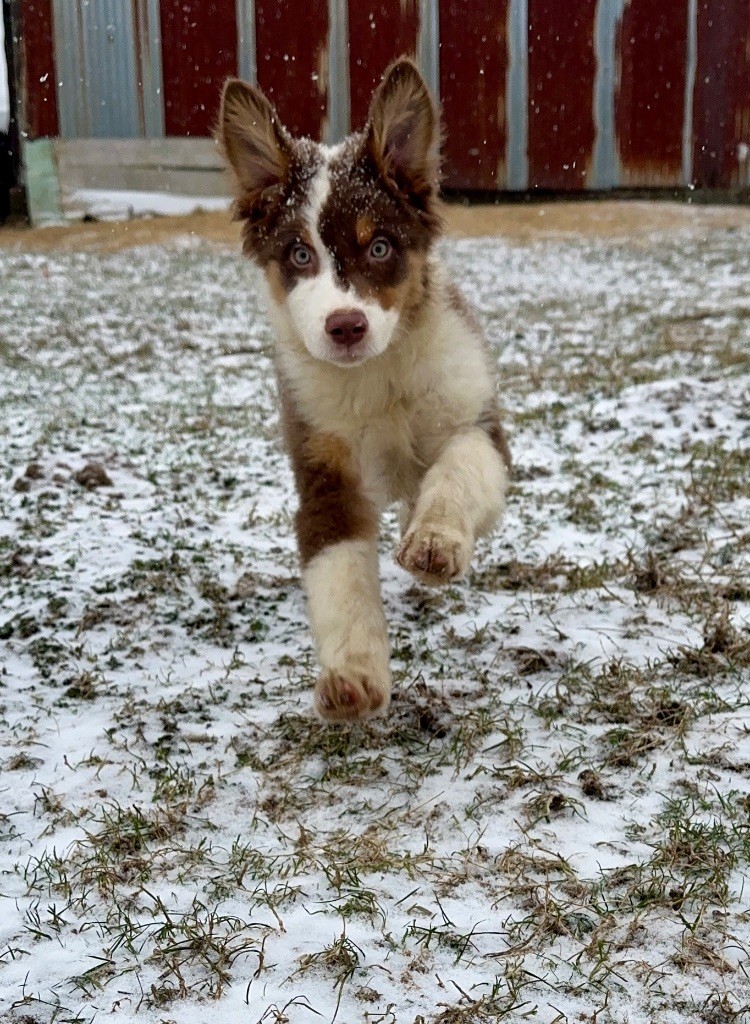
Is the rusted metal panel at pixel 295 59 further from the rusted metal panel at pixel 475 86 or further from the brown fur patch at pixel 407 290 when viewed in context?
the brown fur patch at pixel 407 290

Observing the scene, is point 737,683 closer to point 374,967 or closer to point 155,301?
point 374,967

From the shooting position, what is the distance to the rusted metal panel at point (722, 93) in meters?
16.1

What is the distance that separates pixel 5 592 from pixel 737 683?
2.88 meters

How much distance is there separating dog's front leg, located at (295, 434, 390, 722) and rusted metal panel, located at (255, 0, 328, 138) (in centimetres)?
1330

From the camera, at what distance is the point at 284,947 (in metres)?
2.49

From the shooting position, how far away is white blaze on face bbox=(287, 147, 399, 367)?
3.64m

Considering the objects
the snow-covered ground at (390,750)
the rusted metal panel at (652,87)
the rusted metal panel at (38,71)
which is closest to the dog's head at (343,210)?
the snow-covered ground at (390,750)

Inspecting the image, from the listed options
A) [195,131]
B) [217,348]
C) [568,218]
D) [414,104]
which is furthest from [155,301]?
[414,104]

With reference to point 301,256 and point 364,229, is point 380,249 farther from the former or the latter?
point 301,256

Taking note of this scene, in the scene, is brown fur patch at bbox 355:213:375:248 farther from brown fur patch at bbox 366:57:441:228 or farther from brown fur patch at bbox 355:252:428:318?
brown fur patch at bbox 366:57:441:228

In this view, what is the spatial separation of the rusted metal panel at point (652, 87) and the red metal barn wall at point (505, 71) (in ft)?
0.06

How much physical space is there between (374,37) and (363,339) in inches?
553

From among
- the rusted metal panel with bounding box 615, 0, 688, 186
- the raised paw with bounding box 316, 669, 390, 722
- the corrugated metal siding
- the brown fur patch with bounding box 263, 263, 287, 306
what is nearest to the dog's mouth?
the brown fur patch with bounding box 263, 263, 287, 306

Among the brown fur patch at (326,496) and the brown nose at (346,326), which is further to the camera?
the brown fur patch at (326,496)
